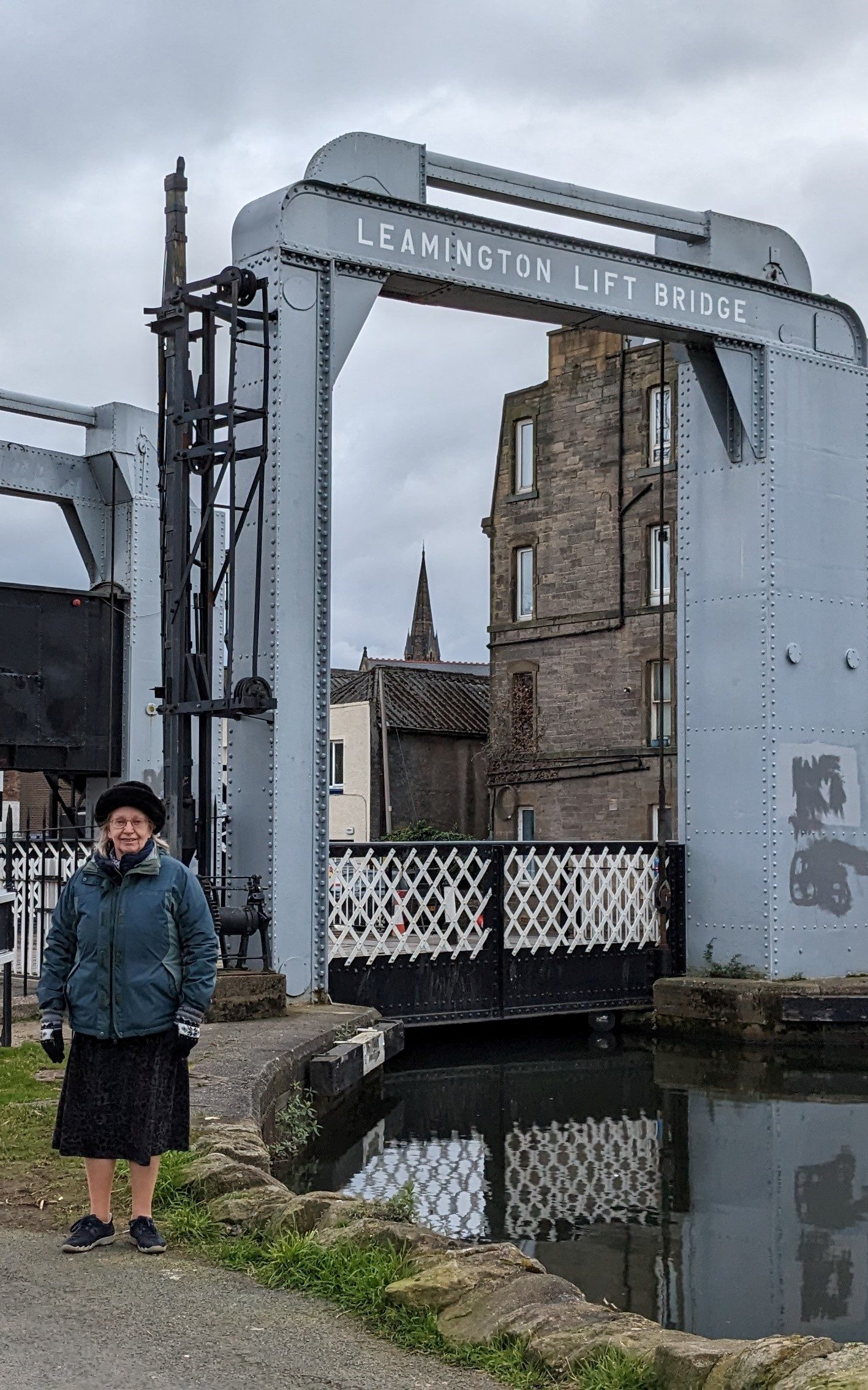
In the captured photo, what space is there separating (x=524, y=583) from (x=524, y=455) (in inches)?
119

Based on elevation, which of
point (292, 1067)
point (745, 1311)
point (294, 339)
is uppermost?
point (294, 339)

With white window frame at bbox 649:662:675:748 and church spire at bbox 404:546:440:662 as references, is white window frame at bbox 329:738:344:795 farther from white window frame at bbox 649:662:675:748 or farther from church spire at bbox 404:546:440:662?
church spire at bbox 404:546:440:662

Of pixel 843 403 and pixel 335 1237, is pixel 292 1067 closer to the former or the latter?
pixel 335 1237

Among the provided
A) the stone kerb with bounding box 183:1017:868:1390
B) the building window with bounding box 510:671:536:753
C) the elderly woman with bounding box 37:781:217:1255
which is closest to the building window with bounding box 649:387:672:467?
Result: the building window with bounding box 510:671:536:753

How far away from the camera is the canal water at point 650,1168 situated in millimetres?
7477

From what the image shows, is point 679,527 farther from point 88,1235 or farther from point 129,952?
point 88,1235

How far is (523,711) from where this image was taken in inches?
1443

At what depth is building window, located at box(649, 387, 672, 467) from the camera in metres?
34.2

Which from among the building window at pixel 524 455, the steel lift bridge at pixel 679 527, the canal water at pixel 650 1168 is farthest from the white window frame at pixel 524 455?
the canal water at pixel 650 1168

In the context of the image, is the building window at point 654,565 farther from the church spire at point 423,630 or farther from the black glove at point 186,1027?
the church spire at point 423,630

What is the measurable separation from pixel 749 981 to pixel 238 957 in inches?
216

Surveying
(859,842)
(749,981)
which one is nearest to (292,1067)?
(749,981)

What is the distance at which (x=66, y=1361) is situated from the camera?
14.4 feet

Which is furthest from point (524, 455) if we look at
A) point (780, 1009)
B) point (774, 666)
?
point (780, 1009)
